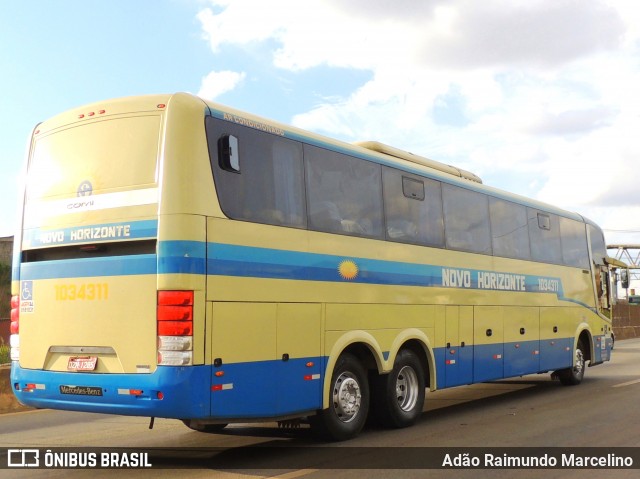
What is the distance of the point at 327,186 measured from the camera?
29.8ft

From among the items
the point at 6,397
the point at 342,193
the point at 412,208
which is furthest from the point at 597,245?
the point at 6,397

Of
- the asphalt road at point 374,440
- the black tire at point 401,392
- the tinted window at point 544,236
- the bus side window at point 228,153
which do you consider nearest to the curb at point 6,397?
the asphalt road at point 374,440

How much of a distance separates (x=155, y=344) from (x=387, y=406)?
372 centimetres

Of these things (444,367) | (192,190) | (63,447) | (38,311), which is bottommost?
(63,447)

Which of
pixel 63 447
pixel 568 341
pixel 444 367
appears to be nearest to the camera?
pixel 63 447

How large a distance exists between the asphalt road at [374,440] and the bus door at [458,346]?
579 millimetres

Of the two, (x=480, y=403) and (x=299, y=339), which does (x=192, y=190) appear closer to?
(x=299, y=339)

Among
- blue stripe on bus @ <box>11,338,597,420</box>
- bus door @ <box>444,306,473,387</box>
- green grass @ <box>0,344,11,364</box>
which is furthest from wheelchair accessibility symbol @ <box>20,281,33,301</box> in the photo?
green grass @ <box>0,344,11,364</box>

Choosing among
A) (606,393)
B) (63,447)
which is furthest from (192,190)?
(606,393)

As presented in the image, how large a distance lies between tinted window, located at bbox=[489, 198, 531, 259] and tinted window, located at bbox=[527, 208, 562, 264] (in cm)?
27

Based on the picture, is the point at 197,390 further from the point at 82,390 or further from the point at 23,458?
the point at 23,458

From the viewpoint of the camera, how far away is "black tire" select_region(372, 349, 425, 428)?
973 cm

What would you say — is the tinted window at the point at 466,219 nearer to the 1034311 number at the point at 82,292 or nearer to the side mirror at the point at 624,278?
the 1034311 number at the point at 82,292

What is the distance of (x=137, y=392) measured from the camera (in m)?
7.06
